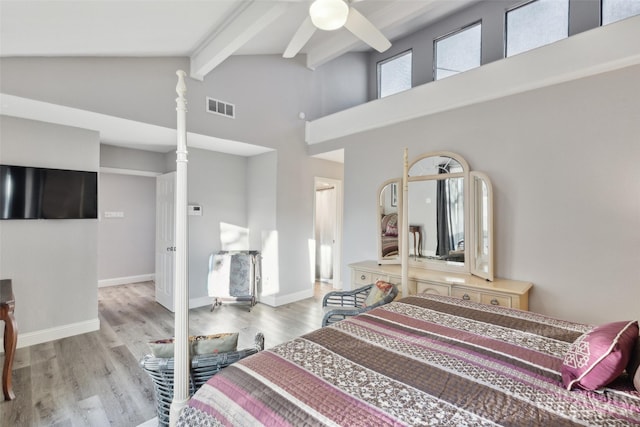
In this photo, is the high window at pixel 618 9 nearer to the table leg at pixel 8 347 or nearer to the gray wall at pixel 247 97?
the gray wall at pixel 247 97

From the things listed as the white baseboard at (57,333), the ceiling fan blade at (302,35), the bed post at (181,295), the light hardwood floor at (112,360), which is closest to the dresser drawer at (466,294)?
the light hardwood floor at (112,360)

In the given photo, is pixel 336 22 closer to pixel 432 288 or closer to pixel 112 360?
pixel 432 288

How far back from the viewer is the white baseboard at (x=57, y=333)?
311 centimetres

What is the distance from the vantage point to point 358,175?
410cm

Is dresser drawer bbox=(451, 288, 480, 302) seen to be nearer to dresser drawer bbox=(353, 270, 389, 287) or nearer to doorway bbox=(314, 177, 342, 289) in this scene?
dresser drawer bbox=(353, 270, 389, 287)

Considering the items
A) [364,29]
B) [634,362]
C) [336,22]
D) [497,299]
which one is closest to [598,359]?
[634,362]

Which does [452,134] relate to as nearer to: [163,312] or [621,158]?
[621,158]

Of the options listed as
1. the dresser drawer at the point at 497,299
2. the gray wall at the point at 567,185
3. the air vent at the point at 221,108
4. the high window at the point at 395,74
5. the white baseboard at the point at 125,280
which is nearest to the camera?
the gray wall at the point at 567,185

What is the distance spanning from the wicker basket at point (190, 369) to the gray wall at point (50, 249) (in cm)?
271

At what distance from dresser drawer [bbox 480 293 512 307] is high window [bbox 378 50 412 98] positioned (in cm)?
335

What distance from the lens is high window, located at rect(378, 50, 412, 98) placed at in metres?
4.65

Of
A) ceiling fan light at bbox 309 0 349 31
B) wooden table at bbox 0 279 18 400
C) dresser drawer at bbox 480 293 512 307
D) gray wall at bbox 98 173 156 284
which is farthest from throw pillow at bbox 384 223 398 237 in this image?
gray wall at bbox 98 173 156 284

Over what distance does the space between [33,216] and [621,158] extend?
5503 mm

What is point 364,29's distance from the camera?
2.16m
